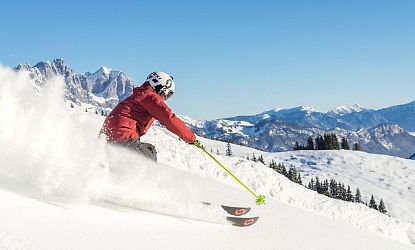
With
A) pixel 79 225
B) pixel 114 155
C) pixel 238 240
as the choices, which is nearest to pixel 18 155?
pixel 114 155

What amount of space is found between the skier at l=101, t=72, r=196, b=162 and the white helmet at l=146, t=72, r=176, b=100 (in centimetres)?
A: 9

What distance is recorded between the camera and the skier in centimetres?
741

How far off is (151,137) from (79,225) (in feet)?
73.2

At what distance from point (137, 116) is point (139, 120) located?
9 cm

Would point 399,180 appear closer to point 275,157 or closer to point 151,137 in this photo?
point 275,157

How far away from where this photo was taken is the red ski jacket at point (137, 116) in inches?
293

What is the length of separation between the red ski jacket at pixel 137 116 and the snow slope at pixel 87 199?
0.34m

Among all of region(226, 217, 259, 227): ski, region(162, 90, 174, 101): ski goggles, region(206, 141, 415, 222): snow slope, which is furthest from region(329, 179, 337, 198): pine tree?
region(162, 90, 174, 101): ski goggles

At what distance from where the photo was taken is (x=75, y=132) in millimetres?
6984

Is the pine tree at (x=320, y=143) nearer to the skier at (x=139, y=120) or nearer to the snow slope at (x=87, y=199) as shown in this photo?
the snow slope at (x=87, y=199)

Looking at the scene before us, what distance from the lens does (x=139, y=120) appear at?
7.67 m

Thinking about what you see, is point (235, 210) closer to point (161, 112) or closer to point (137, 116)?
point (161, 112)

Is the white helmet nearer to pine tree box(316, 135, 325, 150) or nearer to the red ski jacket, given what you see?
the red ski jacket

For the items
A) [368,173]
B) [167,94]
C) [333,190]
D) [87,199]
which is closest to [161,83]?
[167,94]
